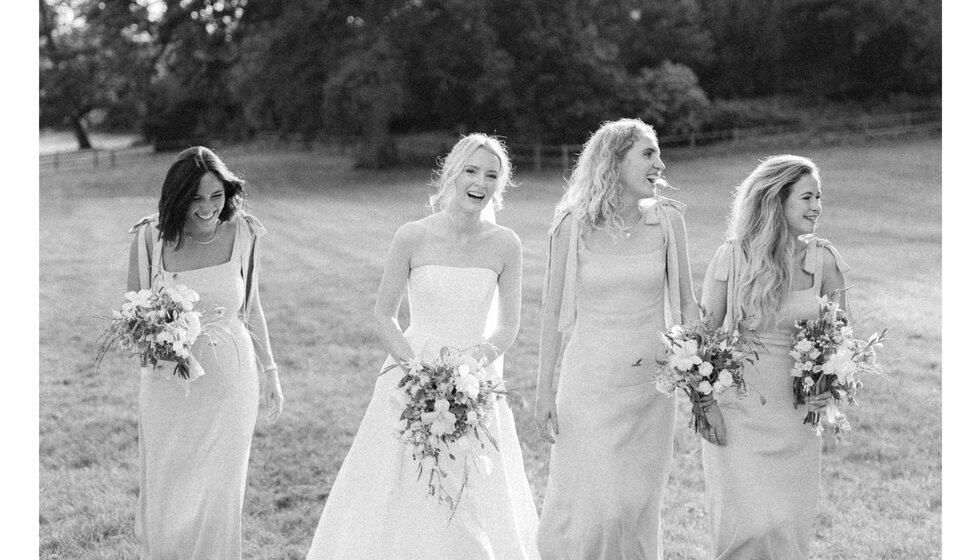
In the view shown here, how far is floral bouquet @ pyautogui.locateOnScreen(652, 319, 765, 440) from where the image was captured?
5316 mm

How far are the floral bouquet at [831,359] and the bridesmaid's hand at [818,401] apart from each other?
16mm

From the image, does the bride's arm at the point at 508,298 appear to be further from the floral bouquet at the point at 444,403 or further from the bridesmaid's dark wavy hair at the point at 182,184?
the bridesmaid's dark wavy hair at the point at 182,184

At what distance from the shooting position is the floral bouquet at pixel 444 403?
5.31 meters

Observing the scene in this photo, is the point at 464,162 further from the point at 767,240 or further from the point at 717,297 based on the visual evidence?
the point at 767,240

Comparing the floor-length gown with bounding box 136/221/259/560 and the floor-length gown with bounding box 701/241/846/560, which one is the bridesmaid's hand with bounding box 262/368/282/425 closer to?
the floor-length gown with bounding box 136/221/259/560

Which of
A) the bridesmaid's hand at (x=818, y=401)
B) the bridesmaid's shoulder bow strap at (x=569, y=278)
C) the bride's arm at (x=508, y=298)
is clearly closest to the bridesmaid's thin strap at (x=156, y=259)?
the bride's arm at (x=508, y=298)

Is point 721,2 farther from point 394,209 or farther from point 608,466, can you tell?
point 608,466

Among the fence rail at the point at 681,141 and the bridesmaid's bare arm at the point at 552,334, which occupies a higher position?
the fence rail at the point at 681,141

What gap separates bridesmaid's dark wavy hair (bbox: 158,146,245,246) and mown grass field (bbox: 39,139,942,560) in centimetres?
258

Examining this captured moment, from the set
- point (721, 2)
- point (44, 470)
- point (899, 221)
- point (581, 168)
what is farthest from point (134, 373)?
point (721, 2)

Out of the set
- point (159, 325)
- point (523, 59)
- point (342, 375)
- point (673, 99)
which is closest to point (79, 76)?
point (523, 59)

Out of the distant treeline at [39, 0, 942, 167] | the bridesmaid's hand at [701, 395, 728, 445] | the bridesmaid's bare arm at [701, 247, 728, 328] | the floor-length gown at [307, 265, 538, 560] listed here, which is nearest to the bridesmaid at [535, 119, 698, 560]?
the bridesmaid's bare arm at [701, 247, 728, 328]

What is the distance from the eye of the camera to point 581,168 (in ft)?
19.4

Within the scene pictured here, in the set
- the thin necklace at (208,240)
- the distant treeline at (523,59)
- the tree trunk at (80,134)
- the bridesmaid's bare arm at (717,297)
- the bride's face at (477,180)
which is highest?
the distant treeline at (523,59)
